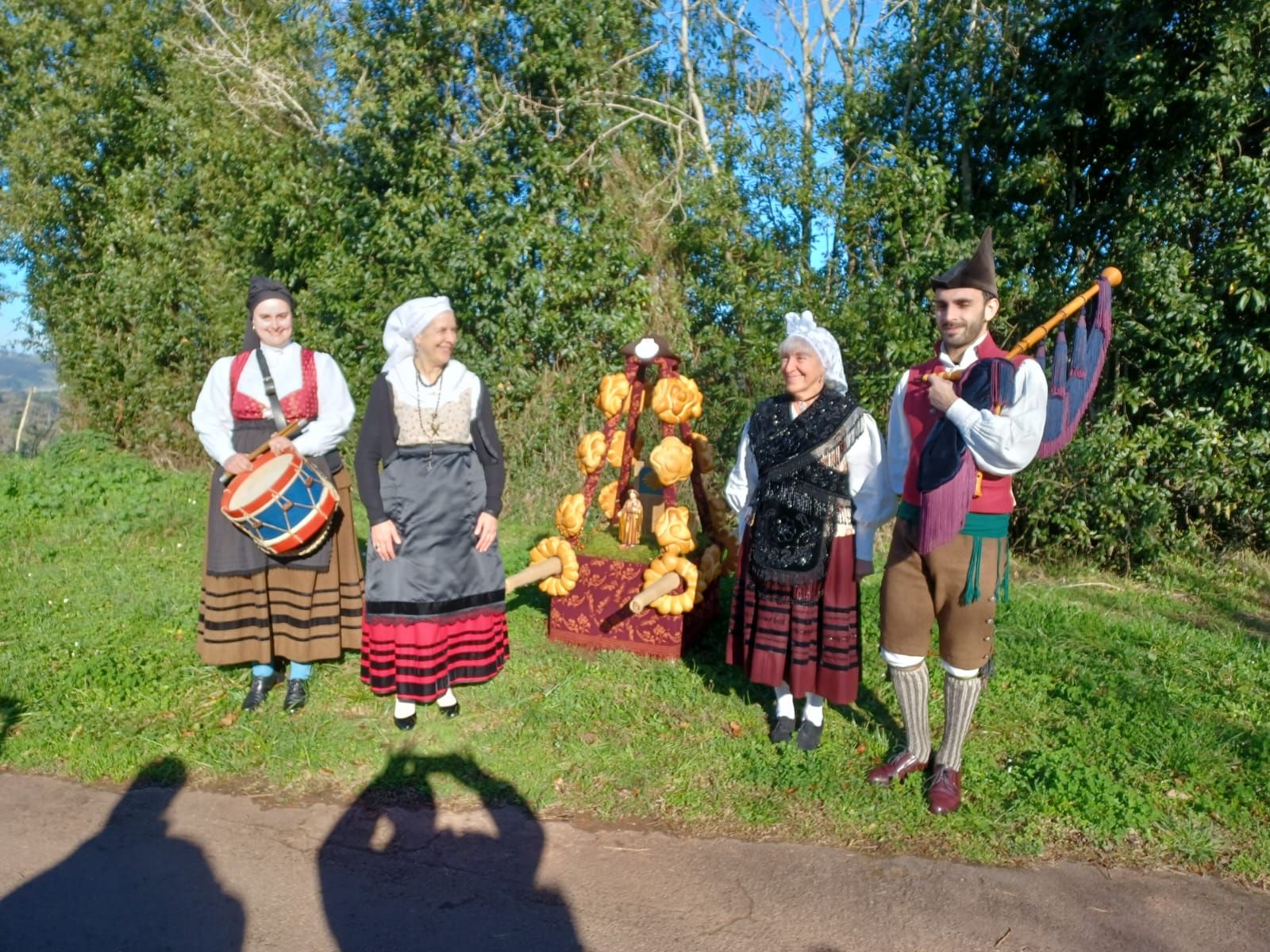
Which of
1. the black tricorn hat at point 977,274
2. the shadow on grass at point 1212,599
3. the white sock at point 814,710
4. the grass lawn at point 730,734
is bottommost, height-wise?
the grass lawn at point 730,734

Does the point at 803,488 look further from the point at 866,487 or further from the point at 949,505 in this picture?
the point at 949,505

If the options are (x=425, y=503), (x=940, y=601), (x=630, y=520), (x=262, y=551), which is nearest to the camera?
(x=940, y=601)

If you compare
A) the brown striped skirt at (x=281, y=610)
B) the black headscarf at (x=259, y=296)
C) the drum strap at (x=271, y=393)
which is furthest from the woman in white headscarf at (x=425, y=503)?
the black headscarf at (x=259, y=296)

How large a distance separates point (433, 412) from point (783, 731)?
2.04m

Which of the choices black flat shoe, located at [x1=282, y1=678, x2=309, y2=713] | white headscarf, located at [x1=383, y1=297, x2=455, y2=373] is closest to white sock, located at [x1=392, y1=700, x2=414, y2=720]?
black flat shoe, located at [x1=282, y1=678, x2=309, y2=713]

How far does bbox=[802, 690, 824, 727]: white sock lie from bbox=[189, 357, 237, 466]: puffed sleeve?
8.90ft

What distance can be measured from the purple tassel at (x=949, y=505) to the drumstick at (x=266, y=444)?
264cm

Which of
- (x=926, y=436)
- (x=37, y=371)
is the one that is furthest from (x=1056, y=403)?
(x=37, y=371)

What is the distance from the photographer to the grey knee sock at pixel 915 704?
3.67m

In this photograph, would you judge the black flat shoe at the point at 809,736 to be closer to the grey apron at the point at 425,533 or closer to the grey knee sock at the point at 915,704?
the grey knee sock at the point at 915,704

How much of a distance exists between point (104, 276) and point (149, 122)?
1.98 m

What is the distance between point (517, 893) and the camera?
3.15 meters

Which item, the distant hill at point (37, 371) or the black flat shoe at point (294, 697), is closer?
the black flat shoe at point (294, 697)

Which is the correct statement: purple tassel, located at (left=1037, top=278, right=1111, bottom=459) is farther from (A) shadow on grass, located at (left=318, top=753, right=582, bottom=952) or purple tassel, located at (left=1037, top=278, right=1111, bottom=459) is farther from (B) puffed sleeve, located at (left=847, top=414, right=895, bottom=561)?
(A) shadow on grass, located at (left=318, top=753, right=582, bottom=952)
